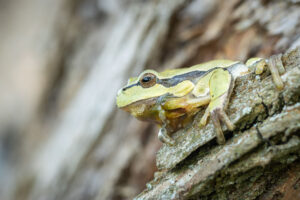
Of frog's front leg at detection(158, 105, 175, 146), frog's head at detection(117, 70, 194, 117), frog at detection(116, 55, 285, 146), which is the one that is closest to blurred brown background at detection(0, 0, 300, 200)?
frog at detection(116, 55, 285, 146)

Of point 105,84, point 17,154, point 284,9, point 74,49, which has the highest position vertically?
point 74,49

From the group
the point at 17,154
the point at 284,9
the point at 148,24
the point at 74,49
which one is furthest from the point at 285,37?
the point at 17,154

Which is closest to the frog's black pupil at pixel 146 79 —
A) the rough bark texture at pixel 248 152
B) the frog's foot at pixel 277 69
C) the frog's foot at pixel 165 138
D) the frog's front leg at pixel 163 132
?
the frog's front leg at pixel 163 132

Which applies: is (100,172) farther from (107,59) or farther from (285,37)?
(285,37)

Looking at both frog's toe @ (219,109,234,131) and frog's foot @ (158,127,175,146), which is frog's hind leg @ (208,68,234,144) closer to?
frog's toe @ (219,109,234,131)

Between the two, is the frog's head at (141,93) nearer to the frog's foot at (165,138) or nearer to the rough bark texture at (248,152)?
the frog's foot at (165,138)

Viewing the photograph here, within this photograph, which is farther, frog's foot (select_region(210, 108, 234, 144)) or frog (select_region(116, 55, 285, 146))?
frog (select_region(116, 55, 285, 146))
